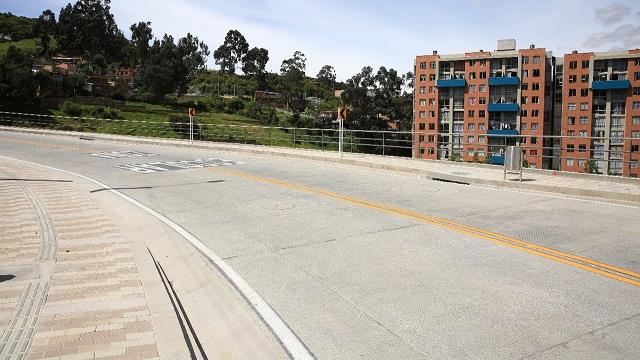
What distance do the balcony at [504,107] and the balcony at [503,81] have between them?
11.6 ft

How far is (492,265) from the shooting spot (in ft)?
22.0

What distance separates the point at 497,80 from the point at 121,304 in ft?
293

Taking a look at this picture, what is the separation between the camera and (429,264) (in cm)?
680

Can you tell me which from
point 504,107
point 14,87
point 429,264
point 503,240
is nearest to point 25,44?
point 14,87

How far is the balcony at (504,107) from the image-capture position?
85625 mm

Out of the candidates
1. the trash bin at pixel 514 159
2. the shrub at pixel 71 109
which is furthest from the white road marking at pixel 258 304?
the shrub at pixel 71 109

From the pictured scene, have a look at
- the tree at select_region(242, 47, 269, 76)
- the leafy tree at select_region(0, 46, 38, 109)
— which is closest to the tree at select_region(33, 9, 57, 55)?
the tree at select_region(242, 47, 269, 76)

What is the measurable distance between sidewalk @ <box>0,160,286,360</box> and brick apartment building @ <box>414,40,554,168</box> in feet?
247

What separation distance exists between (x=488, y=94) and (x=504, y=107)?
3.73 meters

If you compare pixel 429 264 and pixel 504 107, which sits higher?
pixel 504 107

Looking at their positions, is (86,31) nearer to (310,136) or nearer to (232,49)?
(232,49)

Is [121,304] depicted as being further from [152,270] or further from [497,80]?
[497,80]

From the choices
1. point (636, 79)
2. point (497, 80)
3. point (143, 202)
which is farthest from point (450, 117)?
point (143, 202)

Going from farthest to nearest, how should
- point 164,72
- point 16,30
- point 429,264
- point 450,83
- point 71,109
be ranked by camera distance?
point 16,30 < point 164,72 < point 450,83 < point 71,109 < point 429,264
